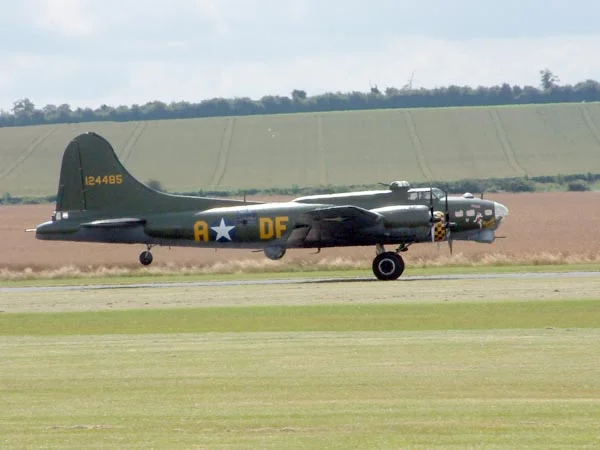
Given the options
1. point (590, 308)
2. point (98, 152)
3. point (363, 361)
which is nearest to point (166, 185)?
point (98, 152)

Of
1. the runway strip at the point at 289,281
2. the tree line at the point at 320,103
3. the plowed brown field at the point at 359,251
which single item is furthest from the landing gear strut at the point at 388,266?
the tree line at the point at 320,103

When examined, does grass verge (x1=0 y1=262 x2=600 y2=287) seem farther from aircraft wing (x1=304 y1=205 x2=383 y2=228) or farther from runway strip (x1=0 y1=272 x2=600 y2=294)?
aircraft wing (x1=304 y1=205 x2=383 y2=228)

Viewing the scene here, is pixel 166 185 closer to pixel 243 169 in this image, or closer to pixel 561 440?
pixel 243 169

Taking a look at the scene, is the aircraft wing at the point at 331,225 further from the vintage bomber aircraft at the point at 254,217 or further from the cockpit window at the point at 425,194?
the cockpit window at the point at 425,194

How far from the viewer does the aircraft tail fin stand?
152 feet

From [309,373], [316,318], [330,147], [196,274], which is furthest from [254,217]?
[330,147]

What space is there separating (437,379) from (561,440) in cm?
536

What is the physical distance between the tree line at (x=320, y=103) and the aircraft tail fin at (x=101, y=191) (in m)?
125

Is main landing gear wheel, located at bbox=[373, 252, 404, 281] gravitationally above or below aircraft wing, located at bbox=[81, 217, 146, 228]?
below

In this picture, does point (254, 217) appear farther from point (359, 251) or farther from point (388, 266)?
point (359, 251)

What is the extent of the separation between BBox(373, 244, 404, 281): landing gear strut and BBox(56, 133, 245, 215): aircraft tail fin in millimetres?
5706

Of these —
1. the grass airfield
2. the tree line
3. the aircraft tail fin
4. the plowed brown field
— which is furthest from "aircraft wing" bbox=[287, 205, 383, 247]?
the tree line

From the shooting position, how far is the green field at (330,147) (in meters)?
116

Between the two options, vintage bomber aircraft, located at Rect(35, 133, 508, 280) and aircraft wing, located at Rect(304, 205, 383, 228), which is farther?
vintage bomber aircraft, located at Rect(35, 133, 508, 280)
